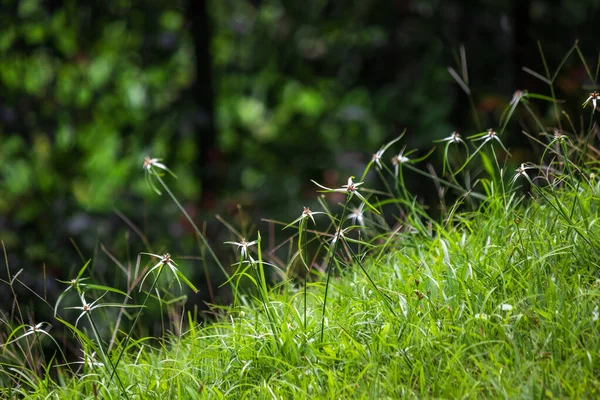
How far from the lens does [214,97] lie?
14.4 feet

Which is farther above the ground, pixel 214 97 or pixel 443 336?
pixel 443 336

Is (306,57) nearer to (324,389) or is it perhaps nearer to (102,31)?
(102,31)

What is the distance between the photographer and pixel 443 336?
1643 millimetres

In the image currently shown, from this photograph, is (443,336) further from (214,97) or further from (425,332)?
(214,97)

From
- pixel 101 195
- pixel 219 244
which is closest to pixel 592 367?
pixel 219 244

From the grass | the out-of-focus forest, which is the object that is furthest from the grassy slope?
the out-of-focus forest

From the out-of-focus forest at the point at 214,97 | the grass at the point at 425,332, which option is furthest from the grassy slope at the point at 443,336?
the out-of-focus forest at the point at 214,97

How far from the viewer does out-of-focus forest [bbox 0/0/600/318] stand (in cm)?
400

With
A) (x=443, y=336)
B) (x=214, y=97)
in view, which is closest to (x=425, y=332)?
(x=443, y=336)

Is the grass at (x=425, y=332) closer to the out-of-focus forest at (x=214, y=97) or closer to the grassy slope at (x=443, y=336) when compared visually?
the grassy slope at (x=443, y=336)

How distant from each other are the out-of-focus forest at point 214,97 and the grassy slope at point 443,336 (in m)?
2.00

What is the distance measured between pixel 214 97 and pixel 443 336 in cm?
304

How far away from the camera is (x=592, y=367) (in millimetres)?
1441

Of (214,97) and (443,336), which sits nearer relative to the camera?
(443,336)
